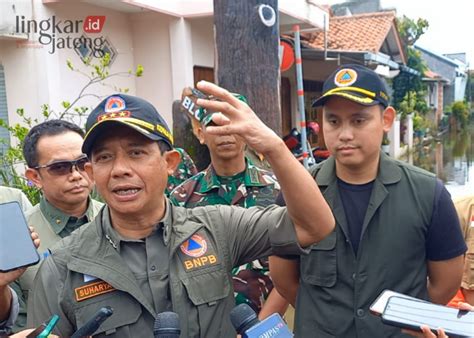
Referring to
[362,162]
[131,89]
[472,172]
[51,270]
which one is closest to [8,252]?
[51,270]

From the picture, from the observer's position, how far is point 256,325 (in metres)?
1.22

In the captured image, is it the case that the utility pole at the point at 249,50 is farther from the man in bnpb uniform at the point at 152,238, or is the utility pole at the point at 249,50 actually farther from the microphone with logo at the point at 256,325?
the microphone with logo at the point at 256,325

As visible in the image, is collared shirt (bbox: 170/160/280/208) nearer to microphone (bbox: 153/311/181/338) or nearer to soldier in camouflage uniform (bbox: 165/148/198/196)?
soldier in camouflage uniform (bbox: 165/148/198/196)

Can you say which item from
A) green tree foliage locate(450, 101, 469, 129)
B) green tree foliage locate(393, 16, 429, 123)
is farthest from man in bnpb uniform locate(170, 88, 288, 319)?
green tree foliage locate(450, 101, 469, 129)

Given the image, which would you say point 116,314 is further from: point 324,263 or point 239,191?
point 239,191

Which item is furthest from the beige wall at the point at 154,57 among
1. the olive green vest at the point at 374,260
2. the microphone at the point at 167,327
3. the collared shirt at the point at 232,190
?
the microphone at the point at 167,327

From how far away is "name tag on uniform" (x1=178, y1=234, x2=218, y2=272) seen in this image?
1.65 meters

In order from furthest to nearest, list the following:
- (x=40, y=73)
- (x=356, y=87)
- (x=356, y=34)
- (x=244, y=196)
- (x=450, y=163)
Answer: (x=450, y=163) → (x=356, y=34) → (x=40, y=73) → (x=244, y=196) → (x=356, y=87)

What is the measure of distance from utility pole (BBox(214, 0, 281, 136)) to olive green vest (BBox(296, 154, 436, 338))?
149cm

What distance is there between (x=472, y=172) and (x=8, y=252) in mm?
13935

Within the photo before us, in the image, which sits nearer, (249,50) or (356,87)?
(356,87)

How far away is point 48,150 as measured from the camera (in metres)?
2.29

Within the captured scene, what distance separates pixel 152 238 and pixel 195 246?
0.14 meters

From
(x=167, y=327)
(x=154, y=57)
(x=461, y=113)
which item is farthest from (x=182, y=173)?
(x=461, y=113)
